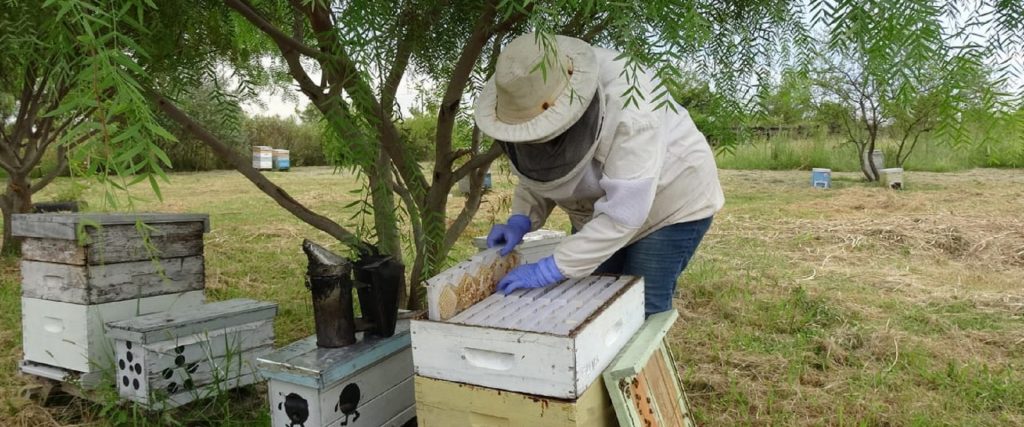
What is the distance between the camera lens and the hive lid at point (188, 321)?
1.49 meters

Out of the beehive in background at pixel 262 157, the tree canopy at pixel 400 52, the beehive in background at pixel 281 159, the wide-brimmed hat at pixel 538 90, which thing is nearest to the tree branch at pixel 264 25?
the tree canopy at pixel 400 52

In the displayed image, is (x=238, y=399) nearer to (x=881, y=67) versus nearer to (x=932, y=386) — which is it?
(x=881, y=67)

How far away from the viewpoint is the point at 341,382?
4.09 feet

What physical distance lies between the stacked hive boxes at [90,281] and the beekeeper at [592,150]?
3.00 ft

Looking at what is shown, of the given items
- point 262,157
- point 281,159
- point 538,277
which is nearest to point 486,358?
point 538,277

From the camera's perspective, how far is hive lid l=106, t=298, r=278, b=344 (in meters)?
1.49

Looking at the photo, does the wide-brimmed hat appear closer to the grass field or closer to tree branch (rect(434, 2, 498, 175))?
tree branch (rect(434, 2, 498, 175))

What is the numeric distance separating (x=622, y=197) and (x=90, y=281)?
1314 mm

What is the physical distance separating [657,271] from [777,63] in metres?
0.55

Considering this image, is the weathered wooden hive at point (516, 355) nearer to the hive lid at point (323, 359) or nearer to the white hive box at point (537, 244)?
the hive lid at point (323, 359)

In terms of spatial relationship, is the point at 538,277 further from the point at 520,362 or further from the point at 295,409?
the point at 295,409

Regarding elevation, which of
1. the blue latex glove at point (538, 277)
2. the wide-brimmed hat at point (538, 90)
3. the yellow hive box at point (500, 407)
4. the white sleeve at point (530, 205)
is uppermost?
the wide-brimmed hat at point (538, 90)

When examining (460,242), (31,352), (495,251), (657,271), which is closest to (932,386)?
(657,271)

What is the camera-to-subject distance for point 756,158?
10.2 metres
